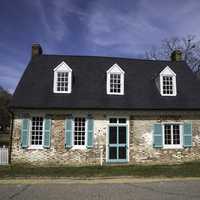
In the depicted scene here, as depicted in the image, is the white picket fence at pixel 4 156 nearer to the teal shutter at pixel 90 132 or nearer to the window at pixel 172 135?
the teal shutter at pixel 90 132

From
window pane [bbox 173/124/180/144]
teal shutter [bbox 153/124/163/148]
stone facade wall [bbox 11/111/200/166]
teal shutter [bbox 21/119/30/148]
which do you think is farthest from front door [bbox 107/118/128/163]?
teal shutter [bbox 21/119/30/148]

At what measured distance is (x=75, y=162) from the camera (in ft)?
51.8

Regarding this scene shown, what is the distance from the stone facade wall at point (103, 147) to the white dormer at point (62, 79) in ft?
6.68

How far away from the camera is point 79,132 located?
634 inches

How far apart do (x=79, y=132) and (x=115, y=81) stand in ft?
15.0

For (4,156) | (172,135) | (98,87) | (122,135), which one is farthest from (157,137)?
(4,156)

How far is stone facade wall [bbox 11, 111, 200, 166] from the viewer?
51.2 feet

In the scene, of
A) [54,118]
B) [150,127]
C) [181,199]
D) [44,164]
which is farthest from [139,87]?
[181,199]

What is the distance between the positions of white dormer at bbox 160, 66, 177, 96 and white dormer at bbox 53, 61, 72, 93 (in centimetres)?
650

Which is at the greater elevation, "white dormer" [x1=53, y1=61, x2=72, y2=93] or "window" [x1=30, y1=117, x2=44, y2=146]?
"white dormer" [x1=53, y1=61, x2=72, y2=93]

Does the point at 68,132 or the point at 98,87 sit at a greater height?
the point at 98,87

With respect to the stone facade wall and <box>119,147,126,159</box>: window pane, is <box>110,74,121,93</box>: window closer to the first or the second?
the stone facade wall

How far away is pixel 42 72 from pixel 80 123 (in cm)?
515

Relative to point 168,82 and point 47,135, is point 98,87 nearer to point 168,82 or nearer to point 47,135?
point 47,135
